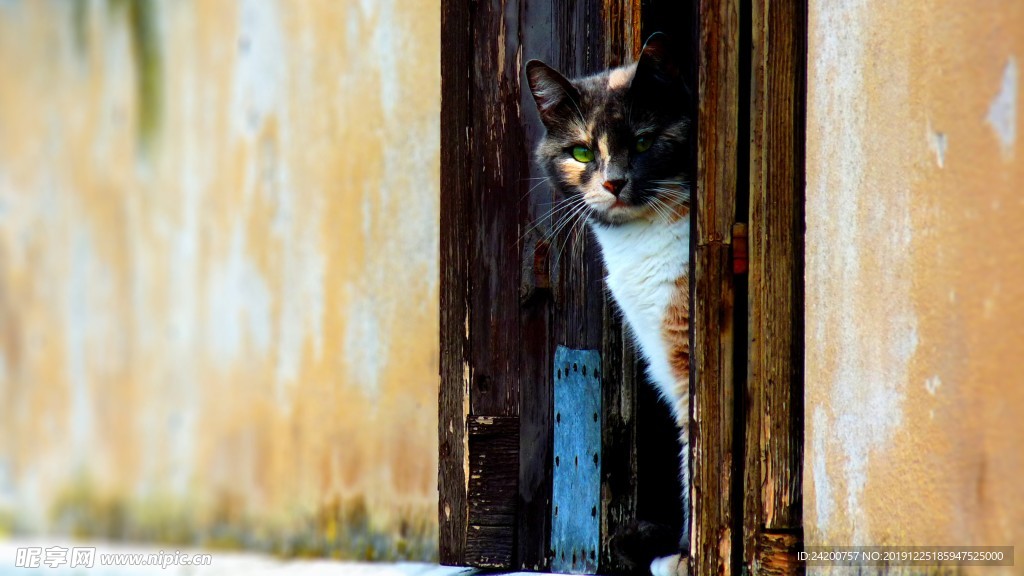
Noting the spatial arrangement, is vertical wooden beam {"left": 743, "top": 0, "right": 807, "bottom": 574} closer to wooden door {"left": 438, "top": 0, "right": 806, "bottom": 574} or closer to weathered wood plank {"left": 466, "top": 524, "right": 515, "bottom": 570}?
wooden door {"left": 438, "top": 0, "right": 806, "bottom": 574}

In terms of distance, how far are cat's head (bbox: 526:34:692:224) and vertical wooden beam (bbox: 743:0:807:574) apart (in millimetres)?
568

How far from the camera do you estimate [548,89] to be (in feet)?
8.25

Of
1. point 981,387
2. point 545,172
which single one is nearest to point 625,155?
point 545,172

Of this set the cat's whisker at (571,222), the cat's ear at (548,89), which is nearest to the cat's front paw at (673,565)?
the cat's whisker at (571,222)

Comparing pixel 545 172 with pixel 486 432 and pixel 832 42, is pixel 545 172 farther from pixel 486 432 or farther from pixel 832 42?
pixel 832 42

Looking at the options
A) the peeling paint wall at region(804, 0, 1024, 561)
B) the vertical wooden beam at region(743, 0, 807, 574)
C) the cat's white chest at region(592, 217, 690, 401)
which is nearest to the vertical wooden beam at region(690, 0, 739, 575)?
the vertical wooden beam at region(743, 0, 807, 574)

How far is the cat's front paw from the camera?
2283 millimetres

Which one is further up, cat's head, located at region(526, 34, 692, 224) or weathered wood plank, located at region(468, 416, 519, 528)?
cat's head, located at region(526, 34, 692, 224)

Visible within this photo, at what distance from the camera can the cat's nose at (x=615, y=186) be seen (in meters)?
2.51

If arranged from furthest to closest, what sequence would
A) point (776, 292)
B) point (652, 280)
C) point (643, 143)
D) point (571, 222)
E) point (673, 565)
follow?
point (571, 222)
point (643, 143)
point (652, 280)
point (673, 565)
point (776, 292)

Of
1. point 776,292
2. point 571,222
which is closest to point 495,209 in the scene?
point 571,222

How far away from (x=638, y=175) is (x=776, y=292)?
703 mm

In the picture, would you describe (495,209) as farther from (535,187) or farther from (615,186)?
(615,186)

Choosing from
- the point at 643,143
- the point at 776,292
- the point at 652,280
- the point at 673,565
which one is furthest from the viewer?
the point at 643,143
